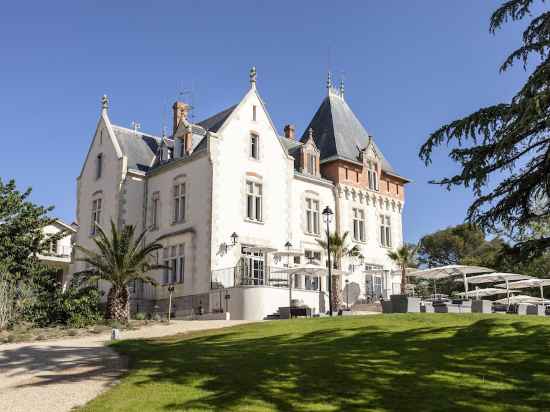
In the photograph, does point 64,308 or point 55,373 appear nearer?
point 55,373

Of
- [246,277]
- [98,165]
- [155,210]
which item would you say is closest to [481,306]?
[246,277]

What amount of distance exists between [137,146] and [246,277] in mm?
11774

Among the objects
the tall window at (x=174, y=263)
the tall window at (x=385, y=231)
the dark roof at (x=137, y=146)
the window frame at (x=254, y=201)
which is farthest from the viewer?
the tall window at (x=385, y=231)

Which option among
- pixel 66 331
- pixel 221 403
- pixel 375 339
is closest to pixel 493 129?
pixel 375 339

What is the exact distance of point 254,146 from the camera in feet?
117

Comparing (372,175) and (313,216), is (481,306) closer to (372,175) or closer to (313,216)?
(313,216)

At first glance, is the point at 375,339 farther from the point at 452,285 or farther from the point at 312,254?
the point at 452,285

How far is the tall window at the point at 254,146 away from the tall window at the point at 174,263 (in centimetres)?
620

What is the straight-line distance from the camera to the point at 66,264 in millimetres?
50531

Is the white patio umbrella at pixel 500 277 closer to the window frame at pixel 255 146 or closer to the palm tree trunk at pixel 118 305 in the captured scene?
the window frame at pixel 255 146

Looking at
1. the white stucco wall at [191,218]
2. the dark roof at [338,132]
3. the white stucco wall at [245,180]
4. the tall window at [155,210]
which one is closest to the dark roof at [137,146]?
the white stucco wall at [191,218]

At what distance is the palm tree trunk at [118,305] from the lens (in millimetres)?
26734

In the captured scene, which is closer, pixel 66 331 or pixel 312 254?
pixel 66 331

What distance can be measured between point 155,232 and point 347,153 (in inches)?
519
